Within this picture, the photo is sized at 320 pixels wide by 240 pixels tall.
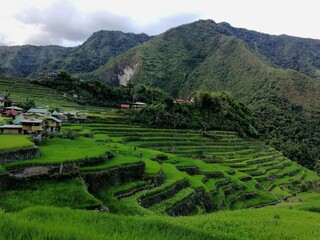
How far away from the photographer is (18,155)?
1680 centimetres

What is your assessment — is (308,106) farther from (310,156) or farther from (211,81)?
(211,81)

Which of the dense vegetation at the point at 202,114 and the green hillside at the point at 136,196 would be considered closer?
the green hillside at the point at 136,196

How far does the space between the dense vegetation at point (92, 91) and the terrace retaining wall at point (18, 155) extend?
59.8 m

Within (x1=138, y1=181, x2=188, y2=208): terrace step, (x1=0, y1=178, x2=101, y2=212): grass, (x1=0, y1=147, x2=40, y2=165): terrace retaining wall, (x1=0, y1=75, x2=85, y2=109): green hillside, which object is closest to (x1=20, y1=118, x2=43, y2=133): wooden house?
(x1=0, y1=147, x2=40, y2=165): terrace retaining wall

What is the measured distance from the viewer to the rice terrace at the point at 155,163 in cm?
682

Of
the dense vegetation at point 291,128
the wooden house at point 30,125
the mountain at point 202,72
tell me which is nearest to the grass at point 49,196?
the wooden house at point 30,125

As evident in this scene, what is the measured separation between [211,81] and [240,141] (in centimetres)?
11147

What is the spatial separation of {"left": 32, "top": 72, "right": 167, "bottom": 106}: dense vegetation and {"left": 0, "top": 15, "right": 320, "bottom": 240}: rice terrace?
0.33m

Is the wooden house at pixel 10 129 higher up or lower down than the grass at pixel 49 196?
higher up

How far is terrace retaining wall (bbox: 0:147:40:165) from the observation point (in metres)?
16.0

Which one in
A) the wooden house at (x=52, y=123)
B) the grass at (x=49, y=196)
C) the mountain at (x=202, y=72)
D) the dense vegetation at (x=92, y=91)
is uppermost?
the mountain at (x=202, y=72)

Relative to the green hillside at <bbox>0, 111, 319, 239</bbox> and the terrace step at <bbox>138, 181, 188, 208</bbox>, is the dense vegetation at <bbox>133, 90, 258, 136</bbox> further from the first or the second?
the terrace step at <bbox>138, 181, 188, 208</bbox>

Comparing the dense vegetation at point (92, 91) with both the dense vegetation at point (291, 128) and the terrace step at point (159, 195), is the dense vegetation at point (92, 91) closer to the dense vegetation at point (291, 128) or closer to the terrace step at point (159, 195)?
the dense vegetation at point (291, 128)

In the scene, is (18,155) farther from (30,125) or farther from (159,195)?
(30,125)
